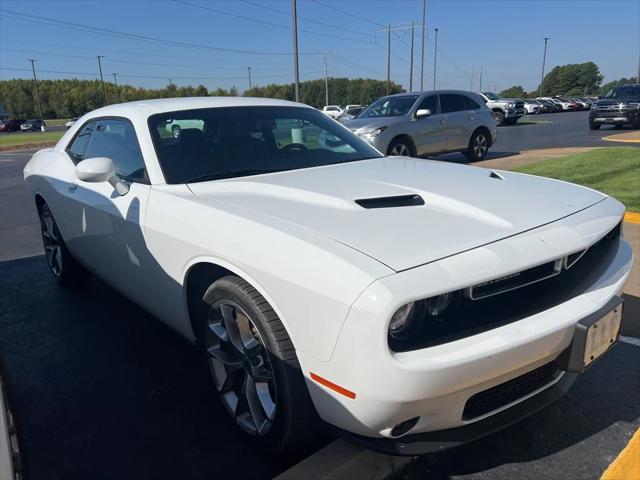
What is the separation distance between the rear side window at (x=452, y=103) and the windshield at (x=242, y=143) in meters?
7.92

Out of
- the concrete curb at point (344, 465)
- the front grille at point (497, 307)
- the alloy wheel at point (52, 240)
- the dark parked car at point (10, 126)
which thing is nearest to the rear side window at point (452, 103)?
the alloy wheel at point (52, 240)

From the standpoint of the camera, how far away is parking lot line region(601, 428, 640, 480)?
6.62 feet

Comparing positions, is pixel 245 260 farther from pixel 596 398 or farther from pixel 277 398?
pixel 596 398

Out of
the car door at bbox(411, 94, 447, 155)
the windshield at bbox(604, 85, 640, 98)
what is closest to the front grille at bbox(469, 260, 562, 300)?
the car door at bbox(411, 94, 447, 155)

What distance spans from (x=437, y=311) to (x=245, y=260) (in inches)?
30.0

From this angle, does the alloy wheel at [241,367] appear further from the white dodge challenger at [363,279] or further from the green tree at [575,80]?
the green tree at [575,80]

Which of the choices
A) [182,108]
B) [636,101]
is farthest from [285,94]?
[182,108]

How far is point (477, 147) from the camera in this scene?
11.7 metres

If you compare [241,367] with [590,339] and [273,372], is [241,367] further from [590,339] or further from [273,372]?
[590,339]

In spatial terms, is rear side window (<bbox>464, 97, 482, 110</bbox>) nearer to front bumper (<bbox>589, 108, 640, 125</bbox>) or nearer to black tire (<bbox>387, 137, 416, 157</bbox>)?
black tire (<bbox>387, 137, 416, 157</bbox>)

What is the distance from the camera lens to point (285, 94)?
4154 inches

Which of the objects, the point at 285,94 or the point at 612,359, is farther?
the point at 285,94

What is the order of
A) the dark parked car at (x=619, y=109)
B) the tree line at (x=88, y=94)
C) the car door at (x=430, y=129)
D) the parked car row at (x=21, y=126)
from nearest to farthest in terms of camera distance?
the car door at (x=430, y=129)
the dark parked car at (x=619, y=109)
the parked car row at (x=21, y=126)
the tree line at (x=88, y=94)

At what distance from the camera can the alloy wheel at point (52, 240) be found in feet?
13.9
